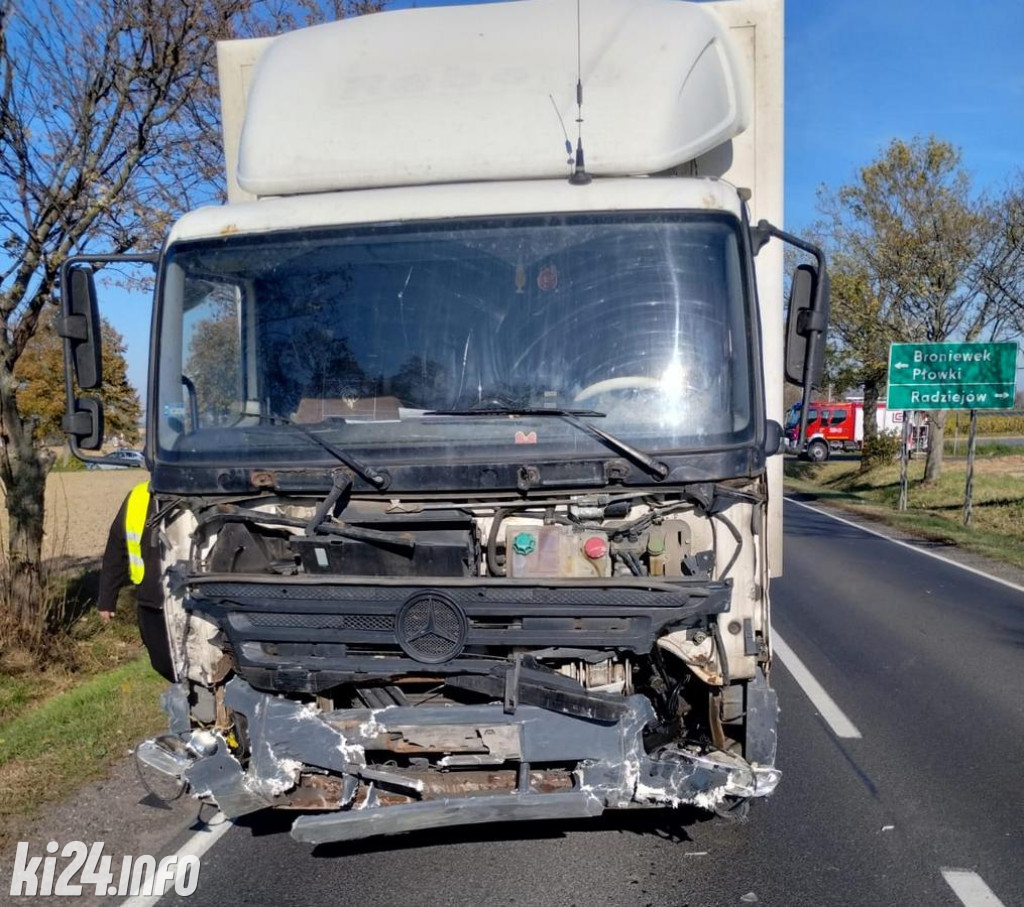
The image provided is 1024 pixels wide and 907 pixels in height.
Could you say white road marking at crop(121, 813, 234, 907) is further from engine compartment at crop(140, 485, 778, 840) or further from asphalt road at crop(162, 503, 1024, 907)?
engine compartment at crop(140, 485, 778, 840)

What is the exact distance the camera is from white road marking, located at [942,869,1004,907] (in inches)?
A: 168

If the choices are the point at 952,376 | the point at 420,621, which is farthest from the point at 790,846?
the point at 952,376

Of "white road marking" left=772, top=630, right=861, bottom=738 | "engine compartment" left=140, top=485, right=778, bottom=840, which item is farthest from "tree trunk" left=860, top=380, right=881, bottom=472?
"engine compartment" left=140, top=485, right=778, bottom=840

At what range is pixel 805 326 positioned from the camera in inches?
182

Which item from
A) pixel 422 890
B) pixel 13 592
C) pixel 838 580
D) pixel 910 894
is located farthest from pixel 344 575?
pixel 838 580

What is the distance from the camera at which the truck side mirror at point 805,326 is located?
15.1 feet

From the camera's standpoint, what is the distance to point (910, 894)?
4.37 metres

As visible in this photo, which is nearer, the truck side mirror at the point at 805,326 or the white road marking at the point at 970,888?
the white road marking at the point at 970,888

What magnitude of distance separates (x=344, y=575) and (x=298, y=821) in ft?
3.15

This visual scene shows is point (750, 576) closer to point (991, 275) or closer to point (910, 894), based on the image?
point (910, 894)

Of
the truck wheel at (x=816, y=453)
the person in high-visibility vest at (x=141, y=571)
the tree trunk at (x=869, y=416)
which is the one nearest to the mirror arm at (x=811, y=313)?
A: the person in high-visibility vest at (x=141, y=571)

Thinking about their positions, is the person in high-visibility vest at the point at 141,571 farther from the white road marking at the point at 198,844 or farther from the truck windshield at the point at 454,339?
the white road marking at the point at 198,844

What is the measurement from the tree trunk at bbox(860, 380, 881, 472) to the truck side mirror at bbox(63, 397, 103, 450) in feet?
113

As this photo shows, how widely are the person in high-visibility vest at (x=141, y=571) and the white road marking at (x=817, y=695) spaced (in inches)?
169
